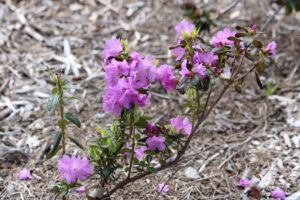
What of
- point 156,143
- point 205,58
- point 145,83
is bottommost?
point 156,143

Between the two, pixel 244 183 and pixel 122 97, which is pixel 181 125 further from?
pixel 244 183

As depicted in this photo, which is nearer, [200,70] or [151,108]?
[200,70]

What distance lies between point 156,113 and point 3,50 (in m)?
1.11

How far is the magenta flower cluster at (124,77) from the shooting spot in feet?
6.36

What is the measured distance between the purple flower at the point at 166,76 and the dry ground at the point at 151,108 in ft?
1.24

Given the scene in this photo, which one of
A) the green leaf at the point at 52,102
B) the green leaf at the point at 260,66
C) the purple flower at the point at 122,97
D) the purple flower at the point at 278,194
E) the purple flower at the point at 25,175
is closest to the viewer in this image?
the purple flower at the point at 122,97

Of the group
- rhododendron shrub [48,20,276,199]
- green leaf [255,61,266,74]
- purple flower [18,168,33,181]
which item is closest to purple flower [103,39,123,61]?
rhododendron shrub [48,20,276,199]

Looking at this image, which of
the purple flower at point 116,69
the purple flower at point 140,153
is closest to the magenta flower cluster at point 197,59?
the purple flower at point 116,69

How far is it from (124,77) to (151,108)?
1.18 metres

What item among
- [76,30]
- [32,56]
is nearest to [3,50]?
[32,56]

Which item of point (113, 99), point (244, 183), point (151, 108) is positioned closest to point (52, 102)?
point (113, 99)

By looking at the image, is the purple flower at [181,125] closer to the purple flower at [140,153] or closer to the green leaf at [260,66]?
the purple flower at [140,153]

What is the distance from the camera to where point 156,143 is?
6.99 feet

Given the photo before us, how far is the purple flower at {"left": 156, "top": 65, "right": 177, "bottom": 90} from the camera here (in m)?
2.12
